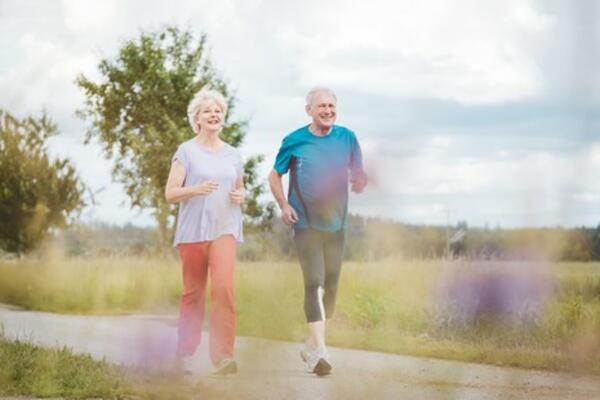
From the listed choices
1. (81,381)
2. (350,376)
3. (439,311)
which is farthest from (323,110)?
(439,311)

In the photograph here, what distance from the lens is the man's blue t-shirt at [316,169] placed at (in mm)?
5980

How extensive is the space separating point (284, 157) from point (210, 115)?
450 mm

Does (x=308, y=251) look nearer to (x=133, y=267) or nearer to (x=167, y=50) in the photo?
(x=133, y=267)

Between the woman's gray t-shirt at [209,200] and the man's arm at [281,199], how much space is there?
0.20 metres

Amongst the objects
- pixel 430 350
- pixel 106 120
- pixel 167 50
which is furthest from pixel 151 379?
pixel 167 50

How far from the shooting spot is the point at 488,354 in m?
7.79

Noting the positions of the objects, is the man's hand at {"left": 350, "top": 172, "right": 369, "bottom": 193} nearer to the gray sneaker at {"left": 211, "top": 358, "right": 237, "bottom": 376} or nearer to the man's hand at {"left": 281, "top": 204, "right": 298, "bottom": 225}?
the man's hand at {"left": 281, "top": 204, "right": 298, "bottom": 225}

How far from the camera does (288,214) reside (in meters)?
6.02

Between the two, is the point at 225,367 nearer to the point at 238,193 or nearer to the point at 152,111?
the point at 238,193

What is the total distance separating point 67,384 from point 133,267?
26.2 feet

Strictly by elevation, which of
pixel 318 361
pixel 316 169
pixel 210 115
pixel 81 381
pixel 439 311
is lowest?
pixel 81 381

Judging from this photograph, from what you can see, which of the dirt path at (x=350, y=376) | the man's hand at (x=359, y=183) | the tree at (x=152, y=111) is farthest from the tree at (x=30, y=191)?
the man's hand at (x=359, y=183)

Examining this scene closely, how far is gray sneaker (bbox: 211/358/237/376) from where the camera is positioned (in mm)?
6215

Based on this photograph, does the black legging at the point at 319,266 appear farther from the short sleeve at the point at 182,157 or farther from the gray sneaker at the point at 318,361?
the short sleeve at the point at 182,157
